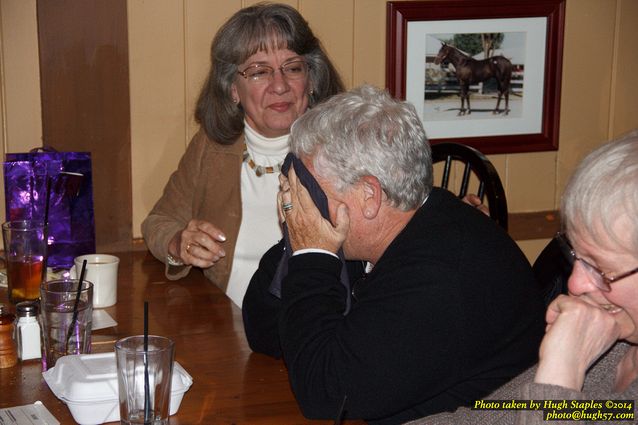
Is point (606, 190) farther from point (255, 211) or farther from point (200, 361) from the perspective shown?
point (255, 211)

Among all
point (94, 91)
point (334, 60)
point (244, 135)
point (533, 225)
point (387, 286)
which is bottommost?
point (533, 225)

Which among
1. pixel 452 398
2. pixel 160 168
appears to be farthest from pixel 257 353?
pixel 160 168

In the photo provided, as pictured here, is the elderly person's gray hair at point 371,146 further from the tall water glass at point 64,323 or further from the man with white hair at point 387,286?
the tall water glass at point 64,323

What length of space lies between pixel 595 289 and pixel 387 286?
0.37 m

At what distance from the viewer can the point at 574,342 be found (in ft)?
4.50

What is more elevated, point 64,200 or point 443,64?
point 443,64

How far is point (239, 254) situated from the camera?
2.65 metres

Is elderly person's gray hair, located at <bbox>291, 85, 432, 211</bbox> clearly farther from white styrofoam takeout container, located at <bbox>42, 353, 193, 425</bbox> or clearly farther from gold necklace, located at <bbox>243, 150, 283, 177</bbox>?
gold necklace, located at <bbox>243, 150, 283, 177</bbox>

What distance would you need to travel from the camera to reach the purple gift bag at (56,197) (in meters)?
2.45

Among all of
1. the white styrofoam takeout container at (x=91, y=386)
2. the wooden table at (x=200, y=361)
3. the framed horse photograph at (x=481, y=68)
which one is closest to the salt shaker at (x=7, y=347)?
the wooden table at (x=200, y=361)

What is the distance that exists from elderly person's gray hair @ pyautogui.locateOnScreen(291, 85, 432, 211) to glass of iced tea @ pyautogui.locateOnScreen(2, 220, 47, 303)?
77cm

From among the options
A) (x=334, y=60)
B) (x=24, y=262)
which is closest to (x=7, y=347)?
(x=24, y=262)

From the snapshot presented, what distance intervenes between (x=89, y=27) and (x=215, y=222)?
75 cm

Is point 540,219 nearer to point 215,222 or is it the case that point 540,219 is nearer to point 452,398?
point 215,222
